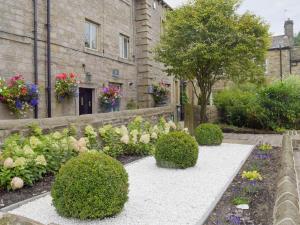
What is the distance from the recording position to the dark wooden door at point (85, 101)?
35.4ft

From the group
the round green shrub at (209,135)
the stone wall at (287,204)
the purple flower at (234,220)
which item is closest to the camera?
the stone wall at (287,204)

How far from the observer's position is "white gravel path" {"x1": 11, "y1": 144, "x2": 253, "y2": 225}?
3.46 metres

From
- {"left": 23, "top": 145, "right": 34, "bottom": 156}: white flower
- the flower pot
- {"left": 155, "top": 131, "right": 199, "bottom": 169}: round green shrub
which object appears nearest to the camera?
{"left": 23, "top": 145, "right": 34, "bottom": 156}: white flower

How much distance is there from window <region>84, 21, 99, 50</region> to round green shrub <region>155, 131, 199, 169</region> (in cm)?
657

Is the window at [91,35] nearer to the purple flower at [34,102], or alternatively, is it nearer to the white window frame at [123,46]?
the white window frame at [123,46]

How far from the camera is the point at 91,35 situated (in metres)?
11.5

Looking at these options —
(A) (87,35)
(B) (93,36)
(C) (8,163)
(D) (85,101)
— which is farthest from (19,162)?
(B) (93,36)

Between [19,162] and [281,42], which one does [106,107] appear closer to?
[19,162]

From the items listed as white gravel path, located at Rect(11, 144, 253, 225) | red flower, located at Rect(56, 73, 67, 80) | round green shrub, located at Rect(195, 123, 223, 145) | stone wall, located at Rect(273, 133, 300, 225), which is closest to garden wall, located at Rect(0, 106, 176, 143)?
white gravel path, located at Rect(11, 144, 253, 225)

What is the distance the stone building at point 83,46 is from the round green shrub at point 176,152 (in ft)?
15.2

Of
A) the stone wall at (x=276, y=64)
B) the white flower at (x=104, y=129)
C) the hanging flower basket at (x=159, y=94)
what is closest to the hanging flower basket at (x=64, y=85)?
the white flower at (x=104, y=129)

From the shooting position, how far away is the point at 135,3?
14.7 m

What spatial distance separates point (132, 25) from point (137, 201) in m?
11.8

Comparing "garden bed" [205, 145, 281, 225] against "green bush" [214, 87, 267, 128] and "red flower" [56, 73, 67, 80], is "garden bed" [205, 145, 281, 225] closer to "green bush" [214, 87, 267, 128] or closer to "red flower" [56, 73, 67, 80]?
"red flower" [56, 73, 67, 80]
